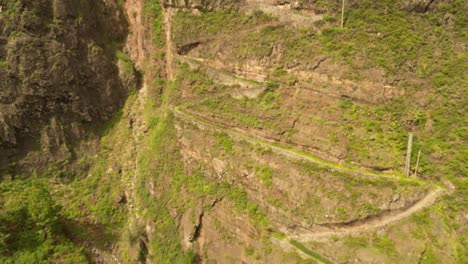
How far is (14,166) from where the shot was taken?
13.6 metres

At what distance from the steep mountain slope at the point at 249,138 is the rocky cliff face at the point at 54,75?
110mm

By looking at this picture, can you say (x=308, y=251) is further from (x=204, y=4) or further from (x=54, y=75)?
(x=54, y=75)

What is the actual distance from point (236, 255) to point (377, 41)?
11.5 metres

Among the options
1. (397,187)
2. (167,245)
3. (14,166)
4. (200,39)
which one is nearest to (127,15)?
(200,39)

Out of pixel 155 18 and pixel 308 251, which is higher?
pixel 155 18

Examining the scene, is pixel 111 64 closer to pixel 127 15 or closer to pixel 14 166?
pixel 127 15

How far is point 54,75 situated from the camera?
45.6ft

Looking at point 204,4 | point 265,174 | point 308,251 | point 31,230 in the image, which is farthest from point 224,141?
point 31,230

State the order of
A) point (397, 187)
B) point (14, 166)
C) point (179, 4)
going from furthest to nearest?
1. point (179, 4)
2. point (14, 166)
3. point (397, 187)

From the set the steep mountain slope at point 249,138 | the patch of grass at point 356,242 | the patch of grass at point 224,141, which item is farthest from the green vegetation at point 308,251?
the patch of grass at point 224,141

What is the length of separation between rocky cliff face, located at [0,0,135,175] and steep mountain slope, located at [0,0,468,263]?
0.11 m

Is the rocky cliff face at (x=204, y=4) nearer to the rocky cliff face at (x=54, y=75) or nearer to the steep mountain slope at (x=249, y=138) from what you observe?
the steep mountain slope at (x=249, y=138)

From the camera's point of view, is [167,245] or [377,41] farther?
[167,245]

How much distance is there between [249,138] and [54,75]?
10806 millimetres
